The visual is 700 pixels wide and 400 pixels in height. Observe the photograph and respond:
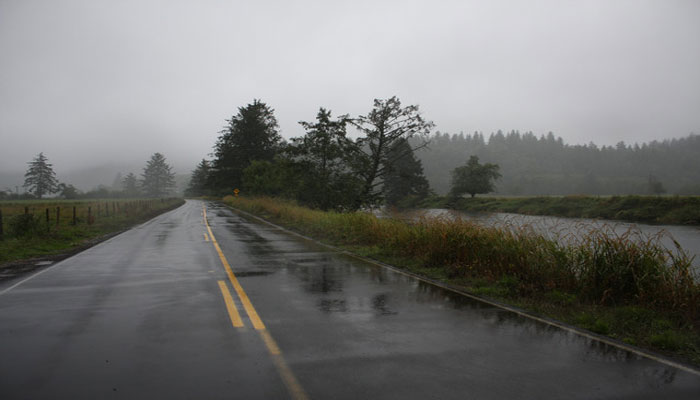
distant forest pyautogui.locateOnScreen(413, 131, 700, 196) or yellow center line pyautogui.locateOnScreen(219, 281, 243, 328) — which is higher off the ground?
distant forest pyautogui.locateOnScreen(413, 131, 700, 196)

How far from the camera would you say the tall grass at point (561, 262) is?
6422 millimetres

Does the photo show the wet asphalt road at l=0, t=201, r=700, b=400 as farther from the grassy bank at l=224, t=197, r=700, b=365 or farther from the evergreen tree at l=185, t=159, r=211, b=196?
the evergreen tree at l=185, t=159, r=211, b=196

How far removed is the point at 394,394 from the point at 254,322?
2.58 m

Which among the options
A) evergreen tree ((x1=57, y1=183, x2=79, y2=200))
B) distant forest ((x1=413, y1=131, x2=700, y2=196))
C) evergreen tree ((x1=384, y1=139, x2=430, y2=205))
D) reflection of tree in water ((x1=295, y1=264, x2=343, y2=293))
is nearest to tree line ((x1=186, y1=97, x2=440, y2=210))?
reflection of tree in water ((x1=295, y1=264, x2=343, y2=293))

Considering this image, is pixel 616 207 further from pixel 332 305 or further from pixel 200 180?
pixel 200 180

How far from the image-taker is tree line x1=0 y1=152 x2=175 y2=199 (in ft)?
341

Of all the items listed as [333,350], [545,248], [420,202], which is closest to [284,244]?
[545,248]

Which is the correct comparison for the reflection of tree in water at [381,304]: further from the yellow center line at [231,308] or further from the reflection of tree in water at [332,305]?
the yellow center line at [231,308]

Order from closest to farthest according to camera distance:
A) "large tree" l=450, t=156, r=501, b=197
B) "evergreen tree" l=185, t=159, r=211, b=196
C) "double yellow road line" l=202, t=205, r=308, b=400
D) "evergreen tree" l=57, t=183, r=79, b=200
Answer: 1. "double yellow road line" l=202, t=205, r=308, b=400
2. "large tree" l=450, t=156, r=501, b=197
3. "evergreen tree" l=57, t=183, r=79, b=200
4. "evergreen tree" l=185, t=159, r=211, b=196

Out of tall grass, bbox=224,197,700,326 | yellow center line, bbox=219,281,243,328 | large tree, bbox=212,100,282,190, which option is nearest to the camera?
yellow center line, bbox=219,281,243,328

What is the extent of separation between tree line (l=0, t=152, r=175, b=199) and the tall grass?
97.9m

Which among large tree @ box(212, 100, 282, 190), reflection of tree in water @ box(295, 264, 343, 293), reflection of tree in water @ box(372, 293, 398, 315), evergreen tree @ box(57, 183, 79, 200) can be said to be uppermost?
large tree @ box(212, 100, 282, 190)

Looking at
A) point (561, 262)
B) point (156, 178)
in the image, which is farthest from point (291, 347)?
point (156, 178)

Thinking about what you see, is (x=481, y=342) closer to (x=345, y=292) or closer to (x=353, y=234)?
(x=345, y=292)
